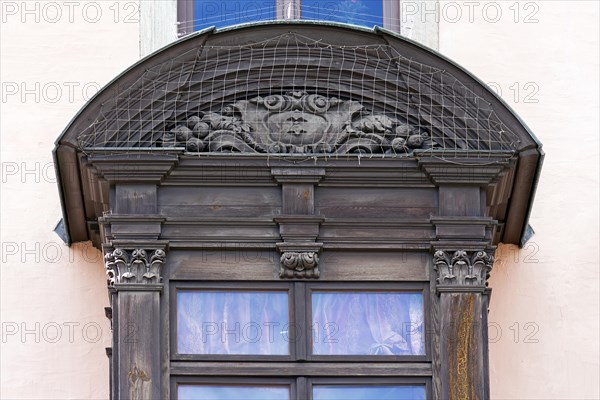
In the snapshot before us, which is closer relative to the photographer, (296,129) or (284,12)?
(296,129)

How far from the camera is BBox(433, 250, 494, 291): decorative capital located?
11.8 m

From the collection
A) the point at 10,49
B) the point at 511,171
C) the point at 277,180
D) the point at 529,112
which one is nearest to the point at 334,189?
the point at 277,180

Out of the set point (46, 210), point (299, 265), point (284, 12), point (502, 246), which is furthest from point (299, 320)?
point (284, 12)

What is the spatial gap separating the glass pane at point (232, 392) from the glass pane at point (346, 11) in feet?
10.4

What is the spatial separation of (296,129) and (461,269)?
1339mm

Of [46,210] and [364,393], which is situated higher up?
[46,210]

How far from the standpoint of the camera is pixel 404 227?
12.0 meters

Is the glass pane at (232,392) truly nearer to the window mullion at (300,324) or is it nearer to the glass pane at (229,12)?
the window mullion at (300,324)

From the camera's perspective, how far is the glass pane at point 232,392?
38.1ft

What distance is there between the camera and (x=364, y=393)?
11672mm

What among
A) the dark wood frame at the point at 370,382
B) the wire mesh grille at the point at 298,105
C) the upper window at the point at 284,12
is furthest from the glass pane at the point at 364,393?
the upper window at the point at 284,12

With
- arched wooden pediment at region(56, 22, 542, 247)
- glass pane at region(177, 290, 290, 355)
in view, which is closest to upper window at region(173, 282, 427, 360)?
glass pane at region(177, 290, 290, 355)

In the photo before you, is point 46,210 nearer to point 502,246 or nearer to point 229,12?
point 229,12

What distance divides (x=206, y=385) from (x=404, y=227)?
154 cm
